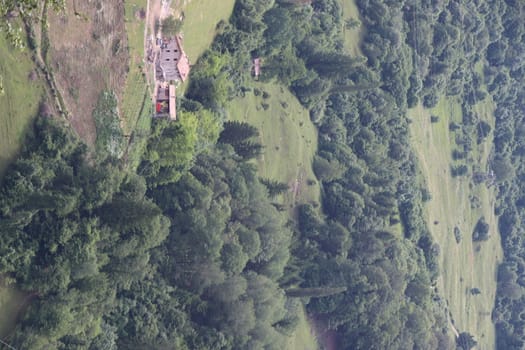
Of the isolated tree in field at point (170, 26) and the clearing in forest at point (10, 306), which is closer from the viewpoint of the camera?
the clearing in forest at point (10, 306)

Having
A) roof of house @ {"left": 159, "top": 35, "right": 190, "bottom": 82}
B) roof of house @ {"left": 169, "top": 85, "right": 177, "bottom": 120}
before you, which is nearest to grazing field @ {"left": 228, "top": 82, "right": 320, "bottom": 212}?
roof of house @ {"left": 169, "top": 85, "right": 177, "bottom": 120}

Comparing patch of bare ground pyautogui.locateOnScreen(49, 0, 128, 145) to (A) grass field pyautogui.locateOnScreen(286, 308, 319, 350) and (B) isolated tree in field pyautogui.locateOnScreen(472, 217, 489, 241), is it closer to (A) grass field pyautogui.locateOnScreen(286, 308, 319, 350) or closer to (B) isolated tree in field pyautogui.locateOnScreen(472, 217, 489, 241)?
(A) grass field pyautogui.locateOnScreen(286, 308, 319, 350)

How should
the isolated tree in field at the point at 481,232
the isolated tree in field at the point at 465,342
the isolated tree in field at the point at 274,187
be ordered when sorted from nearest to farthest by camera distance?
the isolated tree in field at the point at 274,187
the isolated tree in field at the point at 465,342
the isolated tree in field at the point at 481,232

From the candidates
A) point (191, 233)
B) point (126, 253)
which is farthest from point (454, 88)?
point (126, 253)

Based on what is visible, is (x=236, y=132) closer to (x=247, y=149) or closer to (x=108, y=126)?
(x=247, y=149)

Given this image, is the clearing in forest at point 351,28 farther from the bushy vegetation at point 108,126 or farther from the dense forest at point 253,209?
the bushy vegetation at point 108,126

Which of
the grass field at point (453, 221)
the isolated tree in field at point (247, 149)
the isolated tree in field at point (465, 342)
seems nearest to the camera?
the isolated tree in field at point (247, 149)

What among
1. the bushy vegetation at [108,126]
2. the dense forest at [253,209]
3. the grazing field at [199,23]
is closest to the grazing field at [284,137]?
the dense forest at [253,209]
